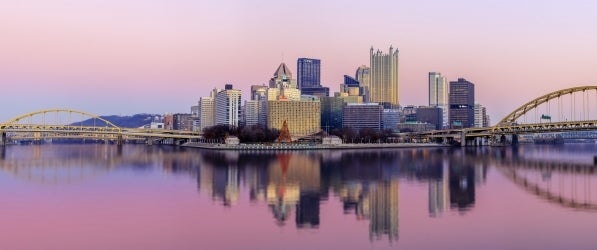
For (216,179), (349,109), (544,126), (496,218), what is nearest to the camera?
(496,218)

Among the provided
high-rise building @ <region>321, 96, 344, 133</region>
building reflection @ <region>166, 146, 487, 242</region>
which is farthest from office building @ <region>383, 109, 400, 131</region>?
building reflection @ <region>166, 146, 487, 242</region>

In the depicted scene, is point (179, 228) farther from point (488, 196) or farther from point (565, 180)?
point (565, 180)

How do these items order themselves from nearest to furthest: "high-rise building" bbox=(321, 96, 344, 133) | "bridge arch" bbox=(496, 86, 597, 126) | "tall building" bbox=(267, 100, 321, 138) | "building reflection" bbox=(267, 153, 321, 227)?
"building reflection" bbox=(267, 153, 321, 227)
"bridge arch" bbox=(496, 86, 597, 126)
"tall building" bbox=(267, 100, 321, 138)
"high-rise building" bbox=(321, 96, 344, 133)

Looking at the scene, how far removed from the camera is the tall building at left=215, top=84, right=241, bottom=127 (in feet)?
537

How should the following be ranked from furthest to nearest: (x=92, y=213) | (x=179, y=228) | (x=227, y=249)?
(x=92, y=213) → (x=179, y=228) → (x=227, y=249)

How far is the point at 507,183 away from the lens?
28.9 m

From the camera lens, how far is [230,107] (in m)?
164

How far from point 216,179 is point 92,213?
455 inches

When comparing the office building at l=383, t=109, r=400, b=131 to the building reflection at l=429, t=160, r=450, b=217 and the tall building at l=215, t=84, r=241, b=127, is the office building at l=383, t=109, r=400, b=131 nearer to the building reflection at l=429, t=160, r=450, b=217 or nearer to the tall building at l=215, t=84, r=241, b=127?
the tall building at l=215, t=84, r=241, b=127

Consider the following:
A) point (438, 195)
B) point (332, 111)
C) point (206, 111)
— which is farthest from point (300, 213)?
point (206, 111)

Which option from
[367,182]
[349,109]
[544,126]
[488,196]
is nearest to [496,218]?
[488,196]

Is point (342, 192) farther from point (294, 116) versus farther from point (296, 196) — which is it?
point (294, 116)

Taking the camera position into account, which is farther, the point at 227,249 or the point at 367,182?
the point at 367,182

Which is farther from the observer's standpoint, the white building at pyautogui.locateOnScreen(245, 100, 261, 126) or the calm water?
the white building at pyautogui.locateOnScreen(245, 100, 261, 126)
